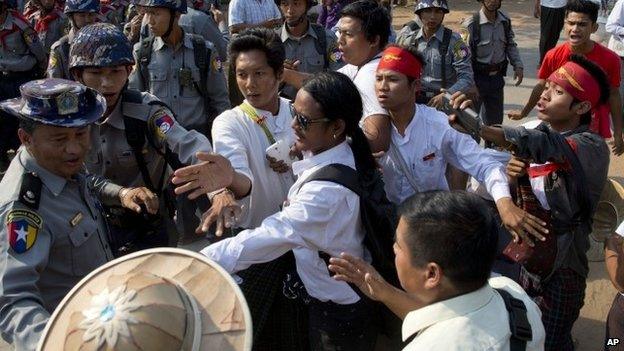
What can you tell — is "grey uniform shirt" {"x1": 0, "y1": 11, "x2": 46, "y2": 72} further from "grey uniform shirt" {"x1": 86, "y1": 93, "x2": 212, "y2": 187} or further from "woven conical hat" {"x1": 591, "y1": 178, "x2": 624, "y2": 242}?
"woven conical hat" {"x1": 591, "y1": 178, "x2": 624, "y2": 242}

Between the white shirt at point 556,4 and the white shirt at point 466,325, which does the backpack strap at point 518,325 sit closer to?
the white shirt at point 466,325

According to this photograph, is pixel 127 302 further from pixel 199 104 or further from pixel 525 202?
pixel 199 104

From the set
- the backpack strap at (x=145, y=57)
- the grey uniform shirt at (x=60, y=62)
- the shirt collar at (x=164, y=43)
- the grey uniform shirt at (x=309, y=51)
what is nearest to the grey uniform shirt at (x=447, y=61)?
the grey uniform shirt at (x=309, y=51)

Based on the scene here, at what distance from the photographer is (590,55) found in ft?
17.9

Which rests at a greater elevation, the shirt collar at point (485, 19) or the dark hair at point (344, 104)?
the dark hair at point (344, 104)

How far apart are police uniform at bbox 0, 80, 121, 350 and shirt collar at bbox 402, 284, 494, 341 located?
1149 mm

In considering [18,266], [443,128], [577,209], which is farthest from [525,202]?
[18,266]

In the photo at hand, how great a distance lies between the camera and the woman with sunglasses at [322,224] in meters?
2.56

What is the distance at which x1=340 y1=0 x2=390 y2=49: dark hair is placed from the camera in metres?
4.21

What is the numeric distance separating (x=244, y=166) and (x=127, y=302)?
4.82 feet

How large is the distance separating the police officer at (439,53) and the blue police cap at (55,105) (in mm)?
3559

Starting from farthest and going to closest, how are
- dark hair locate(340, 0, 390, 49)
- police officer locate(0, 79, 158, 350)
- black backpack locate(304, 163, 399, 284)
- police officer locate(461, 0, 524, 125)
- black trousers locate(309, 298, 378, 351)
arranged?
1. police officer locate(461, 0, 524, 125)
2. dark hair locate(340, 0, 390, 49)
3. black trousers locate(309, 298, 378, 351)
4. black backpack locate(304, 163, 399, 284)
5. police officer locate(0, 79, 158, 350)

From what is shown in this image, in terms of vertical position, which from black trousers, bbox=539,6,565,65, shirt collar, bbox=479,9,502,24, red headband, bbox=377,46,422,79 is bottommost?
black trousers, bbox=539,6,565,65

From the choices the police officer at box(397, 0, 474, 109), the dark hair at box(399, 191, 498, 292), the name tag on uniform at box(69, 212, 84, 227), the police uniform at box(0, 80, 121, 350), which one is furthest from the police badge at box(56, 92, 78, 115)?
the police officer at box(397, 0, 474, 109)
